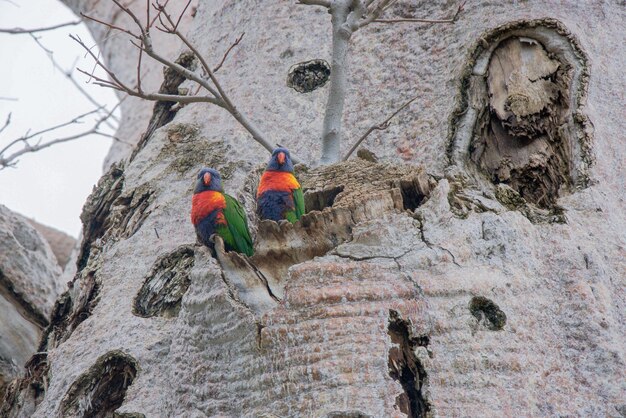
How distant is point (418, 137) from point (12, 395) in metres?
1.78

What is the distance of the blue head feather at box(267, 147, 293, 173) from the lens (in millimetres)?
2812

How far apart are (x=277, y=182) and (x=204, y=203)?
1.14 feet

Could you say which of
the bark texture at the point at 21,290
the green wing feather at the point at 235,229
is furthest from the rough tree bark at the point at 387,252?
the bark texture at the point at 21,290

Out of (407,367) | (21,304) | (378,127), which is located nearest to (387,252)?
(407,367)

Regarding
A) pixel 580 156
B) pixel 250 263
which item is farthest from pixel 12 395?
pixel 580 156

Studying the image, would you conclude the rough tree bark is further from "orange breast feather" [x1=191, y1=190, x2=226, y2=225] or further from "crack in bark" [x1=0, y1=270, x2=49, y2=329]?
"crack in bark" [x1=0, y1=270, x2=49, y2=329]

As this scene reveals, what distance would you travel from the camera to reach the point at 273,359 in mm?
1817

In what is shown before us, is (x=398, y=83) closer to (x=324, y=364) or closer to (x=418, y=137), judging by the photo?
(x=418, y=137)

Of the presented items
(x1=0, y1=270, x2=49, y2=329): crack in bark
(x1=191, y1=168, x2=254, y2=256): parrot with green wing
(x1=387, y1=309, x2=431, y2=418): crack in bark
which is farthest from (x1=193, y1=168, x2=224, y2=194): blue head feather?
(x1=0, y1=270, x2=49, y2=329): crack in bark

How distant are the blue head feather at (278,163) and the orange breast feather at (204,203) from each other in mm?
232

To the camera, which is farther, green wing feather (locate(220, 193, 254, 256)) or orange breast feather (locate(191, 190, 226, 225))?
green wing feather (locate(220, 193, 254, 256))

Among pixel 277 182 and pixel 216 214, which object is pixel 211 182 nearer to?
pixel 216 214

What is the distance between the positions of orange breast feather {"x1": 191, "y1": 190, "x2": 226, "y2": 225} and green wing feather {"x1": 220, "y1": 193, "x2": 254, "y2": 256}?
93mm

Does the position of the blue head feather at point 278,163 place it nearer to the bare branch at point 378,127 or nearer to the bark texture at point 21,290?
the bare branch at point 378,127
